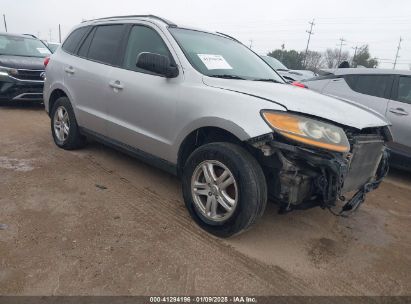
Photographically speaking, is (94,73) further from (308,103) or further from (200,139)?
(308,103)

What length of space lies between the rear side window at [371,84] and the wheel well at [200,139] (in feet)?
11.1

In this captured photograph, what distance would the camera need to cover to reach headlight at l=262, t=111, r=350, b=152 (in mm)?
2490

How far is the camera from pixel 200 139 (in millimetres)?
3225

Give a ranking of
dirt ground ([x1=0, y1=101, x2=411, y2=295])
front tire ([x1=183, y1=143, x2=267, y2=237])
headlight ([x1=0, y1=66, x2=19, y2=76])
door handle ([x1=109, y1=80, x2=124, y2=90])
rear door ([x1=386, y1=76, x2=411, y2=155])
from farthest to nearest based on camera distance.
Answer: headlight ([x1=0, y1=66, x2=19, y2=76]) < rear door ([x1=386, y1=76, x2=411, y2=155]) < door handle ([x1=109, y1=80, x2=124, y2=90]) < front tire ([x1=183, y1=143, x2=267, y2=237]) < dirt ground ([x1=0, y1=101, x2=411, y2=295])

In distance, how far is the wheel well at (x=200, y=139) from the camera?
2.98 meters

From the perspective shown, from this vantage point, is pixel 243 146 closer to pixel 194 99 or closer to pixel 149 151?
pixel 194 99

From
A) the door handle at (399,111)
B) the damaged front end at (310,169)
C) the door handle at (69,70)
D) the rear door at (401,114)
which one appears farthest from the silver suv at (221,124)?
the door handle at (399,111)

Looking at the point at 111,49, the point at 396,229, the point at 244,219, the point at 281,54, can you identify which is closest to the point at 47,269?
the point at 244,219

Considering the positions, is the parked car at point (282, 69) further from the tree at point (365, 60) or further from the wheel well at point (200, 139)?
the tree at point (365, 60)

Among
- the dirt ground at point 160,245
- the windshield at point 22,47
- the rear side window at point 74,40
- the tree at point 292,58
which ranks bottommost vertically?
the dirt ground at point 160,245

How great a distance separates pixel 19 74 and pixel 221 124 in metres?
6.25

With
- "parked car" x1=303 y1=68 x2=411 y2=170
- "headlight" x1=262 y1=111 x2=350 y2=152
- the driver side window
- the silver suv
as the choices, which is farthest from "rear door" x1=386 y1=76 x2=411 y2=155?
the driver side window

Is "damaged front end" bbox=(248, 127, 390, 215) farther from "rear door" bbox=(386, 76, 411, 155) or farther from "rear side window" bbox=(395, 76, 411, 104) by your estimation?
"rear side window" bbox=(395, 76, 411, 104)

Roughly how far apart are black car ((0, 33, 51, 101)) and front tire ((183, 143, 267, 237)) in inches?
233
